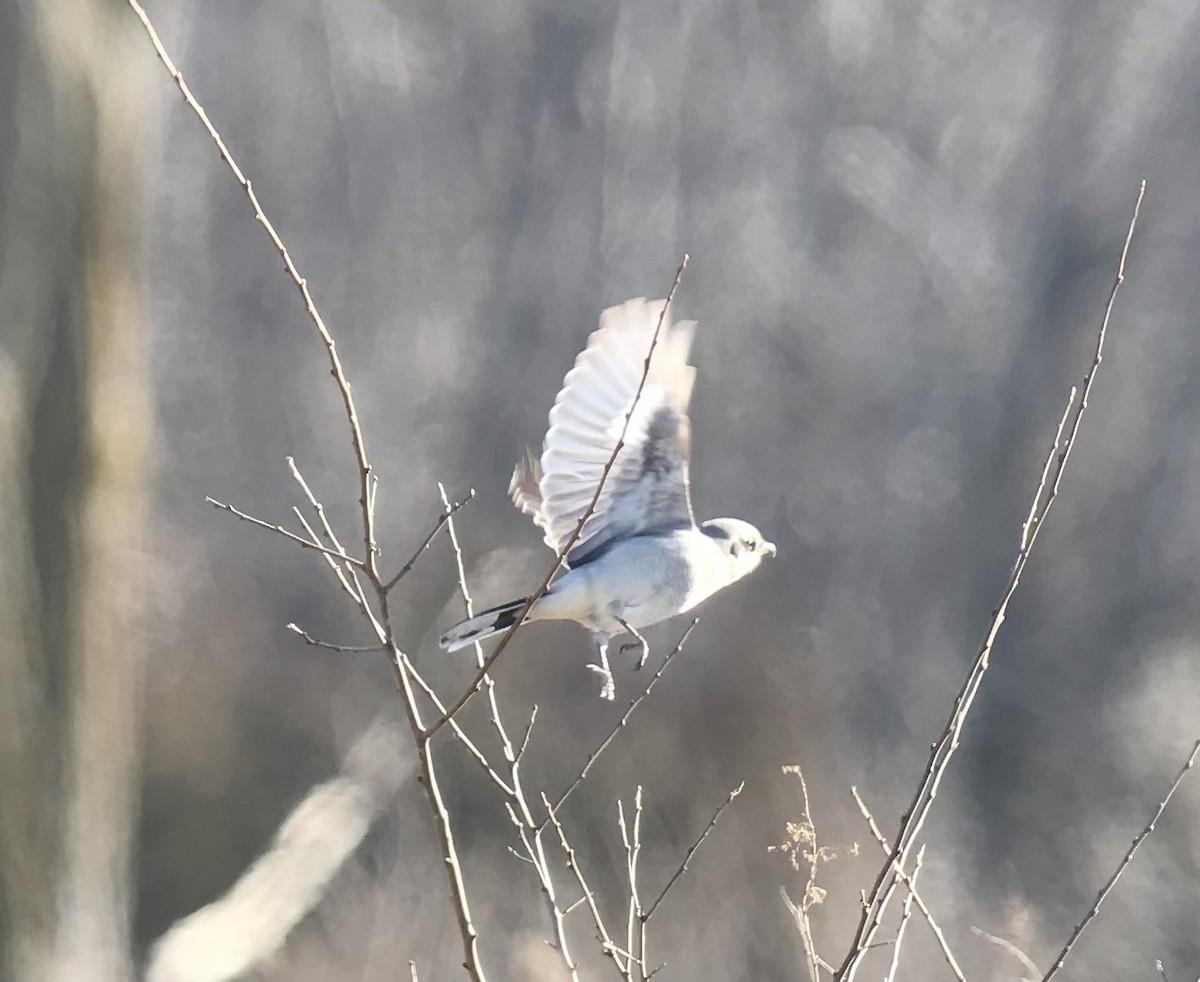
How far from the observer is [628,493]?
139 cm

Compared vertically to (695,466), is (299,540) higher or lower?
higher

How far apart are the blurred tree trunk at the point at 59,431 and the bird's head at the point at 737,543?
2.87ft

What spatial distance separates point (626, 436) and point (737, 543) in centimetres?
24

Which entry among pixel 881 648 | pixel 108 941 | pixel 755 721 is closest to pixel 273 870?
pixel 108 941

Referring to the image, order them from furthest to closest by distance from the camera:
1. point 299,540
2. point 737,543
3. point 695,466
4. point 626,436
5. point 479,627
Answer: point 695,466 → point 737,543 → point 626,436 → point 479,627 → point 299,540

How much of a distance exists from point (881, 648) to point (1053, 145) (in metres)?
1.39

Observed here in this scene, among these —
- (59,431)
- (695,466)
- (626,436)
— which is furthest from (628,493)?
(695,466)

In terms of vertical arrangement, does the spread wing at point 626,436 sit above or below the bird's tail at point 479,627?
above

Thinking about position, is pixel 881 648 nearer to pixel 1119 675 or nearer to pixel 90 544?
pixel 1119 675

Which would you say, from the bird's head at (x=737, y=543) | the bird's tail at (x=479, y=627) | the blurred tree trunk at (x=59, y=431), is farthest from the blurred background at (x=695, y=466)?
the bird's tail at (x=479, y=627)

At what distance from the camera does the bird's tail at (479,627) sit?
3.74 feet

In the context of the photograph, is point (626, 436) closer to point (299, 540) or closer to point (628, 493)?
point (628, 493)

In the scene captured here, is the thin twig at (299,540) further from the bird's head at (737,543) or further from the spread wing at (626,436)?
the bird's head at (737,543)

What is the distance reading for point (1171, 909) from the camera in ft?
8.36
